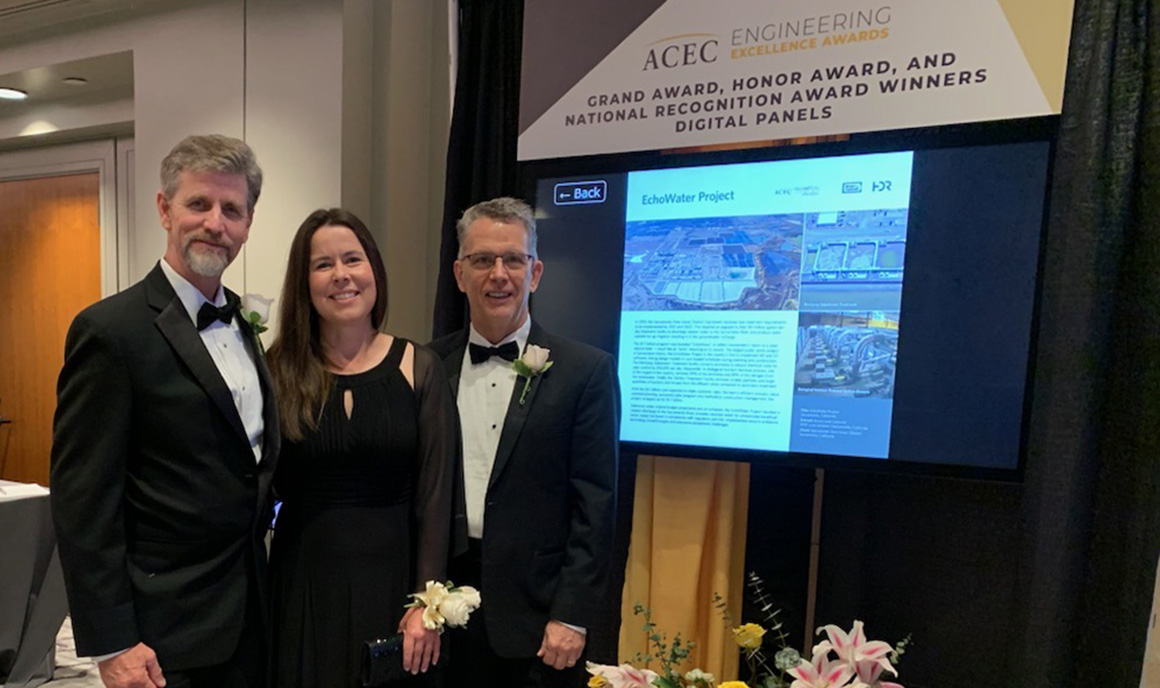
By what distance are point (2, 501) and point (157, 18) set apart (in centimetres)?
228

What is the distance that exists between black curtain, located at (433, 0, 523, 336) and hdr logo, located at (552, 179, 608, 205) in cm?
36

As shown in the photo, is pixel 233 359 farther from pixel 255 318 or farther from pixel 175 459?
pixel 175 459

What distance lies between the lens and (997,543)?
202 centimetres

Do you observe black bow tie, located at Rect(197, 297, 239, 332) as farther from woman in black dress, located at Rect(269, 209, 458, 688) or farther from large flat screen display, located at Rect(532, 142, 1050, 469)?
large flat screen display, located at Rect(532, 142, 1050, 469)

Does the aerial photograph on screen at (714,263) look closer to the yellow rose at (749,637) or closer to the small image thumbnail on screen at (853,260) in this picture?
the small image thumbnail on screen at (853,260)

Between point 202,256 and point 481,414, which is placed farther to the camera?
point 481,414

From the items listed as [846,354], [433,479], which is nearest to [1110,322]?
[846,354]

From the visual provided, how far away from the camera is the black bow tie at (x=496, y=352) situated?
1697 millimetres

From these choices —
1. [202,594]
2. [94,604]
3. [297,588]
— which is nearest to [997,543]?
[297,588]

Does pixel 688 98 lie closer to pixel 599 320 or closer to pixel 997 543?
pixel 599 320

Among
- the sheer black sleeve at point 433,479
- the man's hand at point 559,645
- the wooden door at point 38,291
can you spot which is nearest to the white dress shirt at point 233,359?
the sheer black sleeve at point 433,479

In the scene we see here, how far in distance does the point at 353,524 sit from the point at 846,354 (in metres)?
1.34

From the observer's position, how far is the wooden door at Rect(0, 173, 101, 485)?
4.48 meters

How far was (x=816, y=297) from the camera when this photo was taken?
1923 mm
